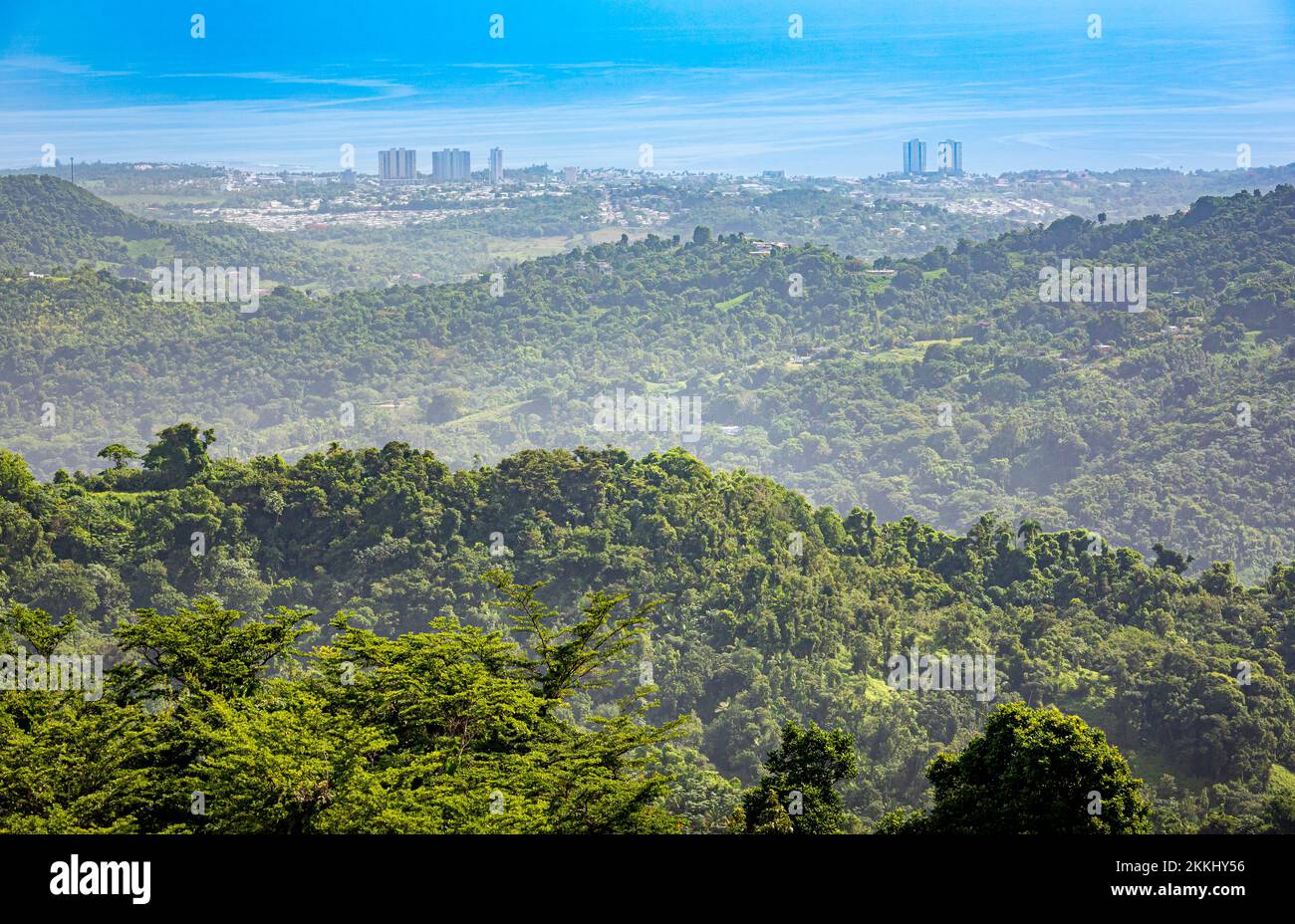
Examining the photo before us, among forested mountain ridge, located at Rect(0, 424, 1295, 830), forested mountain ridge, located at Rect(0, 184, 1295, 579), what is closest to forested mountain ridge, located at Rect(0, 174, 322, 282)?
forested mountain ridge, located at Rect(0, 184, 1295, 579)

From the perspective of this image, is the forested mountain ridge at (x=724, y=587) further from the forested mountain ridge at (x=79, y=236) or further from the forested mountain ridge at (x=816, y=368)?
the forested mountain ridge at (x=79, y=236)

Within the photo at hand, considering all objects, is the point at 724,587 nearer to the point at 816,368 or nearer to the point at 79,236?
the point at 816,368

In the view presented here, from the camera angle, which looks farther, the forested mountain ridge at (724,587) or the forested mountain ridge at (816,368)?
the forested mountain ridge at (816,368)

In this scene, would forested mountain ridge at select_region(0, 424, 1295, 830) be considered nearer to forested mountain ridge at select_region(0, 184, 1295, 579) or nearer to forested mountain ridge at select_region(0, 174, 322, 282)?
forested mountain ridge at select_region(0, 184, 1295, 579)

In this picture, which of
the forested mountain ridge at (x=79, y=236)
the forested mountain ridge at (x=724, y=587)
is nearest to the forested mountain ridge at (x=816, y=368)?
the forested mountain ridge at (x=79, y=236)

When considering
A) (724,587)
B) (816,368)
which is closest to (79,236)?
(816,368)
